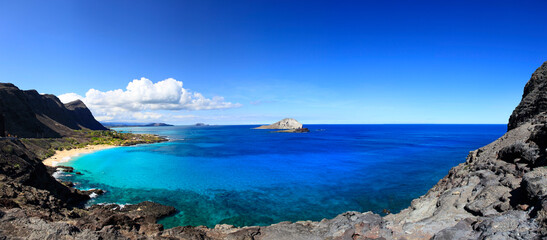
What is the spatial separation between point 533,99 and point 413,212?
19.6 m

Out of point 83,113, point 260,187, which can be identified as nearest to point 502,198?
point 260,187

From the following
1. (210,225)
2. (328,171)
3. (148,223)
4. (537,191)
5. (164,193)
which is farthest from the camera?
(328,171)

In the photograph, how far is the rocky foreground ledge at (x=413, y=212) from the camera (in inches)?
454

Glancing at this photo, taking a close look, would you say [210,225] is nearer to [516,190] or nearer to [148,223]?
[148,223]

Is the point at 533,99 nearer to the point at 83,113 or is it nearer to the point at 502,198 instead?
the point at 502,198

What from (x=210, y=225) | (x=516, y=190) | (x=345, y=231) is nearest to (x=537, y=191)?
(x=516, y=190)

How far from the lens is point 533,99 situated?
81.1ft

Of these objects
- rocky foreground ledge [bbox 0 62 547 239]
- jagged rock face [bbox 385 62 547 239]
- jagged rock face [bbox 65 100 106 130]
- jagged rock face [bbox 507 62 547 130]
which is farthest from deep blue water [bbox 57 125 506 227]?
jagged rock face [bbox 65 100 106 130]

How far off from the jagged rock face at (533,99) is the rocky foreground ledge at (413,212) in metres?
0.10

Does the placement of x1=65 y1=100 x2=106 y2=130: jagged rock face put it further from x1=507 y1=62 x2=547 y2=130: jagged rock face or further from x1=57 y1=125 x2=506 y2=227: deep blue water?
x1=507 y1=62 x2=547 y2=130: jagged rock face

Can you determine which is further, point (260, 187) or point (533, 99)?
point (260, 187)

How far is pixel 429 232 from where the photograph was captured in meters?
12.9

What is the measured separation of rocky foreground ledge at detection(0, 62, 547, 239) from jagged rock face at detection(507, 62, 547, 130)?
0.34 ft

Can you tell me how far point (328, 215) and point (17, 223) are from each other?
23.8 metres
